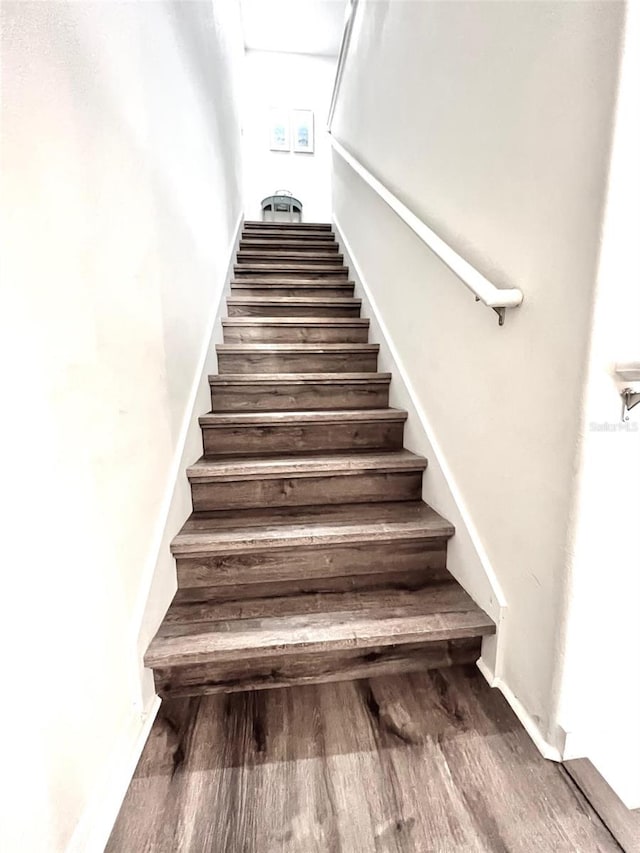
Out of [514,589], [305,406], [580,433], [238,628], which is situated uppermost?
[580,433]

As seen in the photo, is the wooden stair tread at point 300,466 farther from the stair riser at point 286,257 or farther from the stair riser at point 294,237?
the stair riser at point 294,237

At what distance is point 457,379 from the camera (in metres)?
1.33

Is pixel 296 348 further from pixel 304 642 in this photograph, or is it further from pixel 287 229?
pixel 287 229

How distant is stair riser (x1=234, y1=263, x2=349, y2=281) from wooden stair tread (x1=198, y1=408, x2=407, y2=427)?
1463 mm

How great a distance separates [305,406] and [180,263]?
2.64 ft

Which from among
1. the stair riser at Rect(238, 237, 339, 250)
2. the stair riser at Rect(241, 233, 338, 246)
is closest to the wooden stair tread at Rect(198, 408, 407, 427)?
the stair riser at Rect(238, 237, 339, 250)

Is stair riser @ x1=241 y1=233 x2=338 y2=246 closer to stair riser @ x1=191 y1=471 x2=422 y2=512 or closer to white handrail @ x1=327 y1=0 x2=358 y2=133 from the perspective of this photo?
white handrail @ x1=327 y1=0 x2=358 y2=133

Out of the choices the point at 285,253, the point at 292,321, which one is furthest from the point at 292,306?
the point at 285,253

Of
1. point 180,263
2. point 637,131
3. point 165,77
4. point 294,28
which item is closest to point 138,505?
point 180,263

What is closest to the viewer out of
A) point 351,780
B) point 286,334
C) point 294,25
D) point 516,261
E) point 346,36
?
point 351,780

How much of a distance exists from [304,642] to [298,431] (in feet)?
A: 2.83

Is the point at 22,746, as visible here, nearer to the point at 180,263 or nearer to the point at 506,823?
the point at 506,823

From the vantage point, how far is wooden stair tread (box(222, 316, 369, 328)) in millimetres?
2322

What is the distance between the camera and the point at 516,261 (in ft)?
3.21
